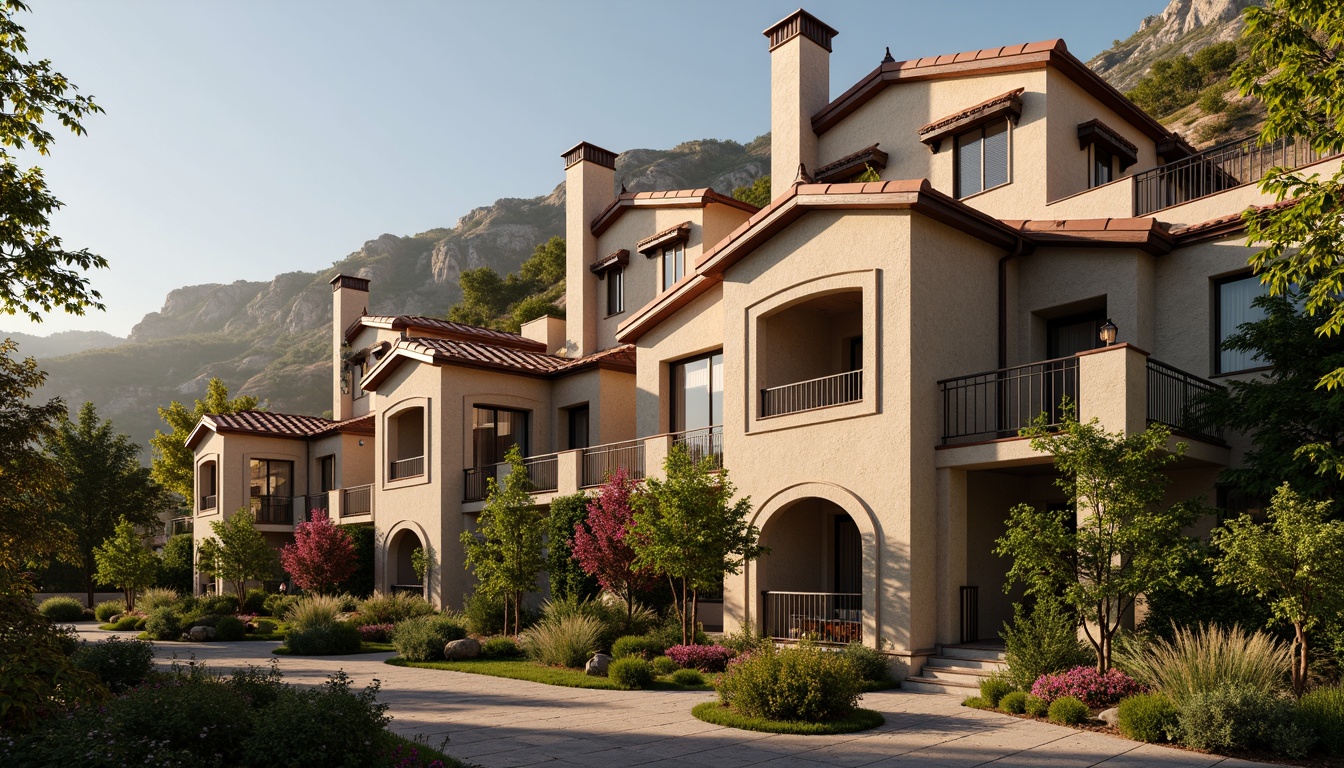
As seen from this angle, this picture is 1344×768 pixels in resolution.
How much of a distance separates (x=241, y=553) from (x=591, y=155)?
56.6 ft

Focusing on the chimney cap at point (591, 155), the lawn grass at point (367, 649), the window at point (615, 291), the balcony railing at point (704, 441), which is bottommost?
the lawn grass at point (367, 649)

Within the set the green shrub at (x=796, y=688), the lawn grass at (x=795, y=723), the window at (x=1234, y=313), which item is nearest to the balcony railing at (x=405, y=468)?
the lawn grass at (x=795, y=723)

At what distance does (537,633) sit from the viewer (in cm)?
1892

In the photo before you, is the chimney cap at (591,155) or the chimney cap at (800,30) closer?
the chimney cap at (800,30)

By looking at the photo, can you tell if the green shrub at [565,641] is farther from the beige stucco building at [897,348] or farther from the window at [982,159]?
the window at [982,159]

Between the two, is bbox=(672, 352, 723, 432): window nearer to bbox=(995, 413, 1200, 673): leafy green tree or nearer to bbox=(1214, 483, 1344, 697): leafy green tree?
Answer: bbox=(995, 413, 1200, 673): leafy green tree

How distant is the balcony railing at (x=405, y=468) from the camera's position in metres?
28.6

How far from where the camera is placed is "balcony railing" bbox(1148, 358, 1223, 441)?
15555 millimetres

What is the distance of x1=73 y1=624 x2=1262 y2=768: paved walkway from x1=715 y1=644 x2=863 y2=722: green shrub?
591 millimetres

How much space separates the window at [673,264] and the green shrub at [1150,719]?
1954cm

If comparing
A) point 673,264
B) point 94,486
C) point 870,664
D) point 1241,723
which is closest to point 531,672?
point 870,664

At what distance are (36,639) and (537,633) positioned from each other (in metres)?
10.5

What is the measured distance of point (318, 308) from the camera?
431ft

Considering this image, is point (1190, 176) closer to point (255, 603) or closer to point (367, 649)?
point (367, 649)
